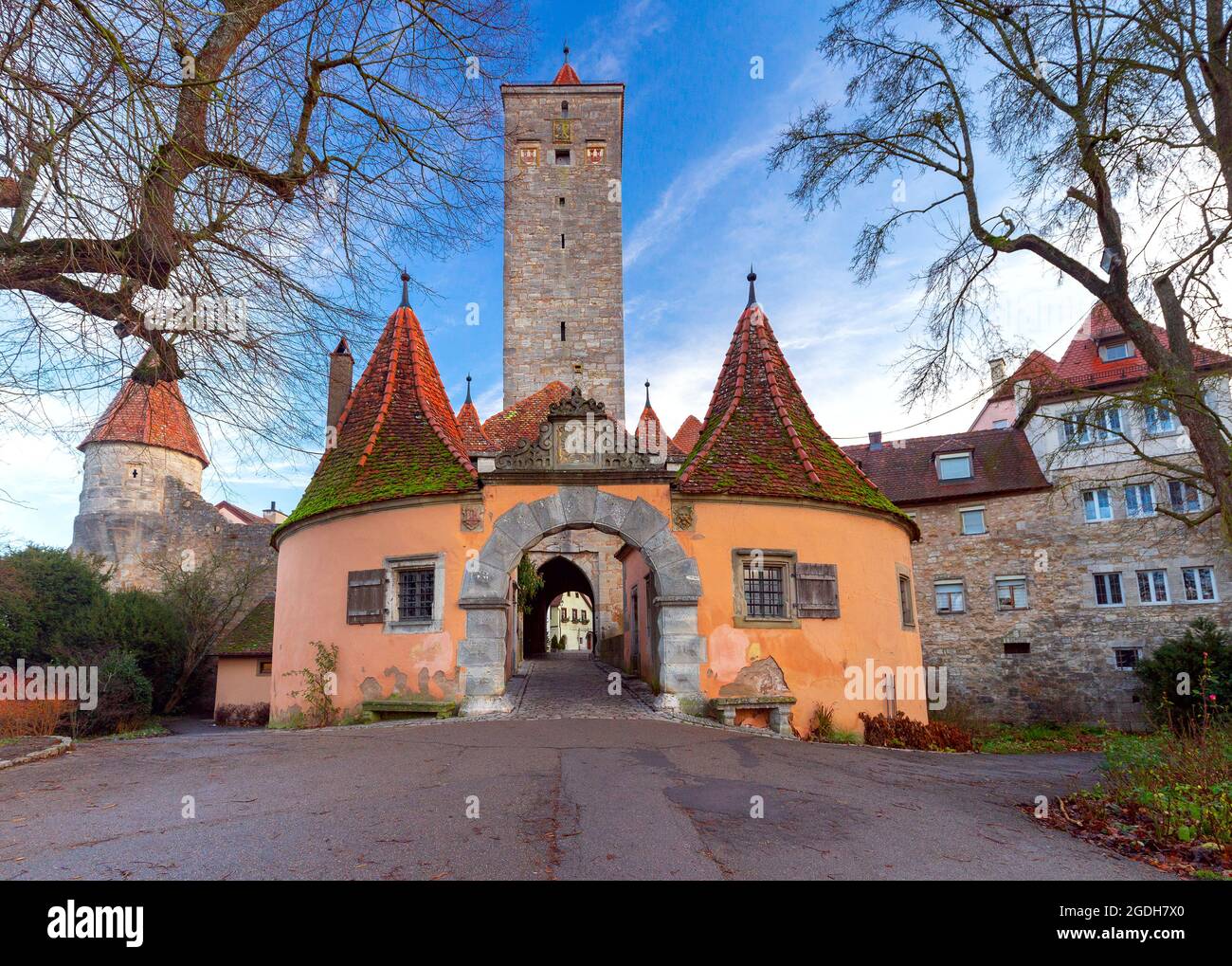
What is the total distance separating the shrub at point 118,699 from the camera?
20844mm

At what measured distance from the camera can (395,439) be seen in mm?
14156

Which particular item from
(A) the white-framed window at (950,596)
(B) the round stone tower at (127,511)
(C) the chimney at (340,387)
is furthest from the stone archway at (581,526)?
(B) the round stone tower at (127,511)

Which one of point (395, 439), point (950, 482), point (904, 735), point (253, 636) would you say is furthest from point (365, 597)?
point (950, 482)

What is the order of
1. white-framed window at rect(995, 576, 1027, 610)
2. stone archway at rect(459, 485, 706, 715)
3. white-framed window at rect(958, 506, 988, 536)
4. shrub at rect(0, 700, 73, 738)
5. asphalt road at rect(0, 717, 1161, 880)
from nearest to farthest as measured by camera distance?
asphalt road at rect(0, 717, 1161, 880), stone archway at rect(459, 485, 706, 715), shrub at rect(0, 700, 73, 738), white-framed window at rect(995, 576, 1027, 610), white-framed window at rect(958, 506, 988, 536)

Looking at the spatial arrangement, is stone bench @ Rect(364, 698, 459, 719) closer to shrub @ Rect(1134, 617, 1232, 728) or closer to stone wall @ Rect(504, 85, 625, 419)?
stone wall @ Rect(504, 85, 625, 419)

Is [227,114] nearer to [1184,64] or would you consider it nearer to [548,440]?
[548,440]

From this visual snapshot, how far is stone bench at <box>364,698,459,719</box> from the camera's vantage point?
1148cm

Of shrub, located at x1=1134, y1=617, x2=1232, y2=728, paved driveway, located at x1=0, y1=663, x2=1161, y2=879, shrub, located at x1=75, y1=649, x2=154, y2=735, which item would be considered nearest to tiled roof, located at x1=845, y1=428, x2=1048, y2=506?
shrub, located at x1=1134, y1=617, x2=1232, y2=728

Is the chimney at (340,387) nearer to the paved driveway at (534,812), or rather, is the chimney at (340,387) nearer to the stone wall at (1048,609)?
the paved driveway at (534,812)

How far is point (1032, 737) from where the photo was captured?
890 inches

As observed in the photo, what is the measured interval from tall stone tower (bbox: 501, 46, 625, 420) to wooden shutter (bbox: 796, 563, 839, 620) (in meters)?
16.5

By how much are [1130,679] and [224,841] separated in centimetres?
2862

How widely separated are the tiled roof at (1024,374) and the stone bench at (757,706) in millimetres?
5190

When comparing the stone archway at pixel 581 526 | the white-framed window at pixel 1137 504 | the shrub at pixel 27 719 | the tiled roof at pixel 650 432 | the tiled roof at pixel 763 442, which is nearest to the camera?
the stone archway at pixel 581 526
